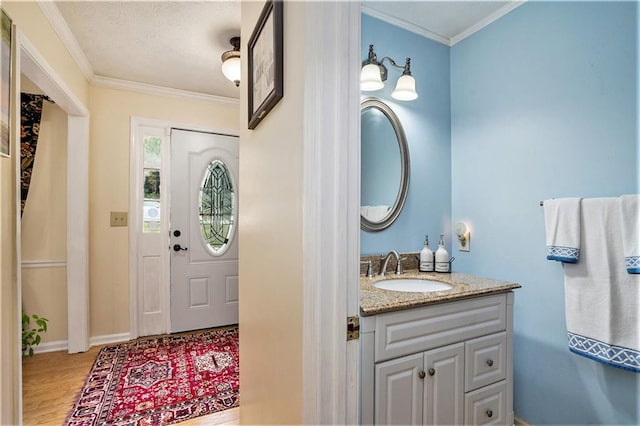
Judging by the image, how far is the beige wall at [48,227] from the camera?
2.76 metres

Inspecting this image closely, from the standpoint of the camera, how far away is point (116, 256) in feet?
9.72

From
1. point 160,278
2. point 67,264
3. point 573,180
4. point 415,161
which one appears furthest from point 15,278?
point 573,180

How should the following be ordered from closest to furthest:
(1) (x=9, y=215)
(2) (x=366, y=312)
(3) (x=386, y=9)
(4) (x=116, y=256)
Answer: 1. (2) (x=366, y=312)
2. (1) (x=9, y=215)
3. (3) (x=386, y=9)
4. (4) (x=116, y=256)

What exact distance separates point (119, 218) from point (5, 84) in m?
1.67

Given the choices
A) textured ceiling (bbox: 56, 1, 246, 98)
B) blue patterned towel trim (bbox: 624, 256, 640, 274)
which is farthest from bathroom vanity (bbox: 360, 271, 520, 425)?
textured ceiling (bbox: 56, 1, 246, 98)

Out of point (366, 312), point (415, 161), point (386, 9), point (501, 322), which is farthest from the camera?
point (415, 161)

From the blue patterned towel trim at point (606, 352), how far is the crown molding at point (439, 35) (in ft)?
5.78

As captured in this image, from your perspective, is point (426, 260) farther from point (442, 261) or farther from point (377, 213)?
point (377, 213)

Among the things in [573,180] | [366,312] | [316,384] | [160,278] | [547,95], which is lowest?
[160,278]

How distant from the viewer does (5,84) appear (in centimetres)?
149

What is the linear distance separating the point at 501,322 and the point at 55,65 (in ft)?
9.99

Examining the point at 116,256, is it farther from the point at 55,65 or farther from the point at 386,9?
the point at 386,9

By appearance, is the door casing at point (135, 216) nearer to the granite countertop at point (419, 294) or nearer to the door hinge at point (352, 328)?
the granite countertop at point (419, 294)

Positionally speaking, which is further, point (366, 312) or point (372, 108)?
point (372, 108)
